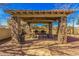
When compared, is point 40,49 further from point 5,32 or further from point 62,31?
point 5,32

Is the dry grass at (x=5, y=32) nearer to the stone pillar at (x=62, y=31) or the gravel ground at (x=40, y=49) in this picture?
the gravel ground at (x=40, y=49)

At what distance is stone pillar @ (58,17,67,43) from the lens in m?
3.71

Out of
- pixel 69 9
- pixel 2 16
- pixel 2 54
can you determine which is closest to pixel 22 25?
pixel 2 16

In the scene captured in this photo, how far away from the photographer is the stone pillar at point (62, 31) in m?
3.71

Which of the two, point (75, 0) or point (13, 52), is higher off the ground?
point (75, 0)

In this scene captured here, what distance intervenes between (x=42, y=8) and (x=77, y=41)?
819 mm

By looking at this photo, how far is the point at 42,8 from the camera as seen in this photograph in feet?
12.0

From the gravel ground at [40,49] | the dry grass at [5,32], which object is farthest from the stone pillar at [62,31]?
the dry grass at [5,32]

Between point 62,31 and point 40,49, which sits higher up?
point 62,31

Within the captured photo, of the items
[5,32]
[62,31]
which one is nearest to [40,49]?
[62,31]

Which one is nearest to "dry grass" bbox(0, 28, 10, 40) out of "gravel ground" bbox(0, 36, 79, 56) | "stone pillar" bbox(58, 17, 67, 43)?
"gravel ground" bbox(0, 36, 79, 56)

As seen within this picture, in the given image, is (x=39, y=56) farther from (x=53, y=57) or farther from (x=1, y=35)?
(x=1, y=35)

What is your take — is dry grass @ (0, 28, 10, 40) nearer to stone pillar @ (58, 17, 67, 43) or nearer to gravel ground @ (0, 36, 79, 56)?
gravel ground @ (0, 36, 79, 56)

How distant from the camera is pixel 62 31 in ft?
12.3
